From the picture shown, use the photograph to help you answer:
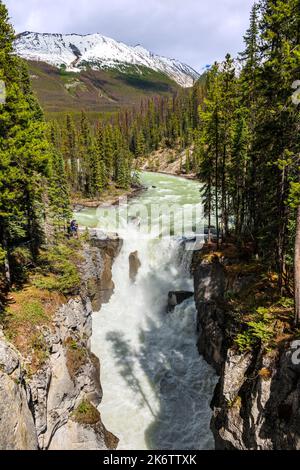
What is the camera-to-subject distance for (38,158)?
18.5 metres

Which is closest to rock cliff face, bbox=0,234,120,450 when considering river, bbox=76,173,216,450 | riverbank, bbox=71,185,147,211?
river, bbox=76,173,216,450

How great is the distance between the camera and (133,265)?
3616 cm

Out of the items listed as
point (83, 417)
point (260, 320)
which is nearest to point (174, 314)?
point (83, 417)

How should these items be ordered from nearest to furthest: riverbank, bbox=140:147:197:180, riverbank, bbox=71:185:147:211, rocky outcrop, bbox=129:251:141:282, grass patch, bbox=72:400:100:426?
grass patch, bbox=72:400:100:426
rocky outcrop, bbox=129:251:141:282
riverbank, bbox=71:185:147:211
riverbank, bbox=140:147:197:180

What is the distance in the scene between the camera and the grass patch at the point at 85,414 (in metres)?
18.3

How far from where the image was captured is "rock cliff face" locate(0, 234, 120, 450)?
12.7 m

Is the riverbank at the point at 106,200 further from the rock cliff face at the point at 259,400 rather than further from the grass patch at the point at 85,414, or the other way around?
the rock cliff face at the point at 259,400

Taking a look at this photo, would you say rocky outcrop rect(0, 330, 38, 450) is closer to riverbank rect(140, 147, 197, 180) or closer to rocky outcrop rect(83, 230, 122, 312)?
rocky outcrop rect(83, 230, 122, 312)

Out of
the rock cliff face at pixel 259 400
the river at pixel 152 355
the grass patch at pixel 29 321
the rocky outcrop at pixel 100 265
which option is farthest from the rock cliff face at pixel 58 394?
the rock cliff face at pixel 259 400

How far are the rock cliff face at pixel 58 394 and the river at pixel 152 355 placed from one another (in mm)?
1950

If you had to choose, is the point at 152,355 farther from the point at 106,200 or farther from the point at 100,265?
the point at 106,200

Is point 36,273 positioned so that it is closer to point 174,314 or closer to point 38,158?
point 38,158

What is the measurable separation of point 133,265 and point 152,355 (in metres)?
11.9

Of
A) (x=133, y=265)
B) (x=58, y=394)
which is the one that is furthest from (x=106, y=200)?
(x=58, y=394)
